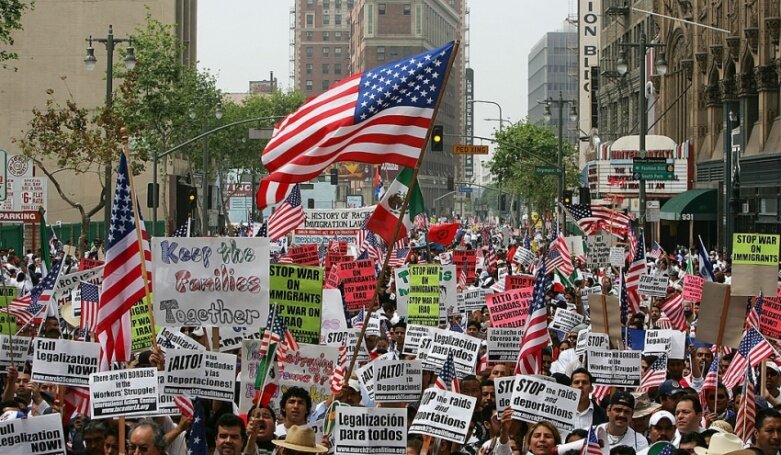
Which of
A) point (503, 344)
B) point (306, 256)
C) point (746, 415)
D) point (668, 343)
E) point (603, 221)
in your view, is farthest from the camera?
point (603, 221)

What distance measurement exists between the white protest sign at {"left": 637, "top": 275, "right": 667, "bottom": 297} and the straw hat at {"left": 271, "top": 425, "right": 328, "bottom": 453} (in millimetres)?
12474

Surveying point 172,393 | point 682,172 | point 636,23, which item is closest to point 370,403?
point 172,393

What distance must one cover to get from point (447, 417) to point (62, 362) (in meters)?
3.12

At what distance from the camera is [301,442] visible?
9742 millimetres

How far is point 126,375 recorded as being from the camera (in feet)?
34.9

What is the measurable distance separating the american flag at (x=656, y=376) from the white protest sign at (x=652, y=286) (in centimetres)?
706

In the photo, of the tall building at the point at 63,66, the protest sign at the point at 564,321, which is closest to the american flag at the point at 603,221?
the protest sign at the point at 564,321

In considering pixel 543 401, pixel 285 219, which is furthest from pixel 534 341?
pixel 285 219

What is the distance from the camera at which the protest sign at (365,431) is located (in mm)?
10102

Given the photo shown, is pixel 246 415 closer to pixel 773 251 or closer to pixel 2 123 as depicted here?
pixel 773 251

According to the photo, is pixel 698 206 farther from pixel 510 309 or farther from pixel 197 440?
pixel 197 440

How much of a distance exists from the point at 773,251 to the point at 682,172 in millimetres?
43288

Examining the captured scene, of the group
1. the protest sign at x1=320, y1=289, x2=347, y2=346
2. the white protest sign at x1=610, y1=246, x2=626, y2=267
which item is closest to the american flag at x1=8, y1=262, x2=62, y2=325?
the protest sign at x1=320, y1=289, x2=347, y2=346

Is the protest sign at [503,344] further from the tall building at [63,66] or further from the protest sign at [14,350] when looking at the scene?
the tall building at [63,66]
